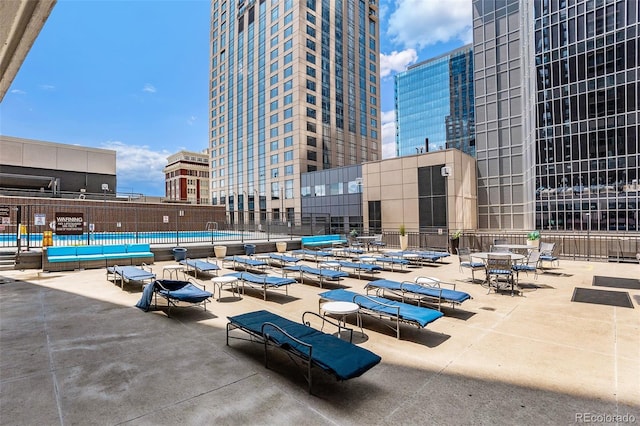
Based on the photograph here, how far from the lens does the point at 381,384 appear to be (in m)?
4.51

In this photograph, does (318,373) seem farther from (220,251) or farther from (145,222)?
(145,222)

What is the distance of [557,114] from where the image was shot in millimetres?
33031

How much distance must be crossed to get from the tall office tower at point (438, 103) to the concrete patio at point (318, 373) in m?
96.7

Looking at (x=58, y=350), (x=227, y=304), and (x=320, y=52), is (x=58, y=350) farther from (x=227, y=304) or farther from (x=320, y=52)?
(x=320, y=52)

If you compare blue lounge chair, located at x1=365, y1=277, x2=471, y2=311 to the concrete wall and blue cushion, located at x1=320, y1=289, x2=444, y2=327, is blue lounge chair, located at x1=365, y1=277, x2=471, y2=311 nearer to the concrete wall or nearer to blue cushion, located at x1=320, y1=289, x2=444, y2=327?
blue cushion, located at x1=320, y1=289, x2=444, y2=327

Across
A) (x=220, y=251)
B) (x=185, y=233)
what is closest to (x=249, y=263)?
(x=220, y=251)

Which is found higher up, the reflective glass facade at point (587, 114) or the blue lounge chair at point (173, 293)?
the reflective glass facade at point (587, 114)

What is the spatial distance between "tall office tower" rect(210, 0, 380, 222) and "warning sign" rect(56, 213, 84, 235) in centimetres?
3675

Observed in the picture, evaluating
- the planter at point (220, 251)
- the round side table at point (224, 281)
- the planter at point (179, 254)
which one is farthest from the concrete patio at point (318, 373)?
the planter at point (220, 251)

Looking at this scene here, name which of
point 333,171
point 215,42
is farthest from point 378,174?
point 215,42

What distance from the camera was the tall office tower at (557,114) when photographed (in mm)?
29766

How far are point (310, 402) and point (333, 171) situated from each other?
135ft

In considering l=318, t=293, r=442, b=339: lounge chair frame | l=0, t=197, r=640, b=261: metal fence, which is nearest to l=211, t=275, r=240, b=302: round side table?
l=318, t=293, r=442, b=339: lounge chair frame

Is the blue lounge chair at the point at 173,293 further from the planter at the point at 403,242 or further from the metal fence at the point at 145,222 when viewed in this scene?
the planter at the point at 403,242
